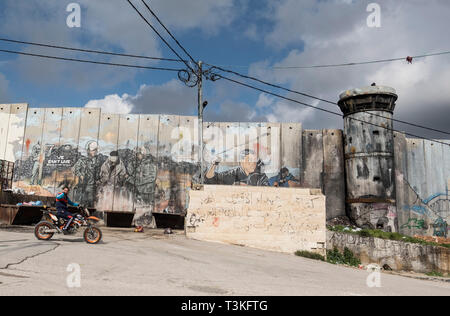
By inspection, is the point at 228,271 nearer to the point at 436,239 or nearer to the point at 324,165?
the point at 324,165

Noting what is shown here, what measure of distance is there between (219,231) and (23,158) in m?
11.8

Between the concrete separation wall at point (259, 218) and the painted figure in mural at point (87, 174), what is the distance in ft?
23.3

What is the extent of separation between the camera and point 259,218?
12.1 meters

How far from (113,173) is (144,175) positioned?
1577 millimetres

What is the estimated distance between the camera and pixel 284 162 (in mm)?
17203

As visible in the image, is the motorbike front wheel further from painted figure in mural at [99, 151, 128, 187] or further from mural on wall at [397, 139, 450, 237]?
mural on wall at [397, 139, 450, 237]

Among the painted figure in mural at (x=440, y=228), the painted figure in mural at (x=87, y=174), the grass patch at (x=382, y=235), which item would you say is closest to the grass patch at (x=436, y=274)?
the grass patch at (x=382, y=235)

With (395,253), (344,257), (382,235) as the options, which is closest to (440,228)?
(395,253)

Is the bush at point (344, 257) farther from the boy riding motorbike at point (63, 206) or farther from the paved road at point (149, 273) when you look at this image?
the boy riding motorbike at point (63, 206)

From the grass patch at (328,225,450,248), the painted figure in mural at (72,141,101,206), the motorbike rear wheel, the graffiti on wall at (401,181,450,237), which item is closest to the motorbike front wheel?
the motorbike rear wheel

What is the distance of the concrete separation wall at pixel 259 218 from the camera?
39.3 feet

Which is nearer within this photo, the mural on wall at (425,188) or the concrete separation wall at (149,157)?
the mural on wall at (425,188)

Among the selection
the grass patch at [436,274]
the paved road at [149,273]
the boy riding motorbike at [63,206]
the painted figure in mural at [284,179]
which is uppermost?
the painted figure in mural at [284,179]
